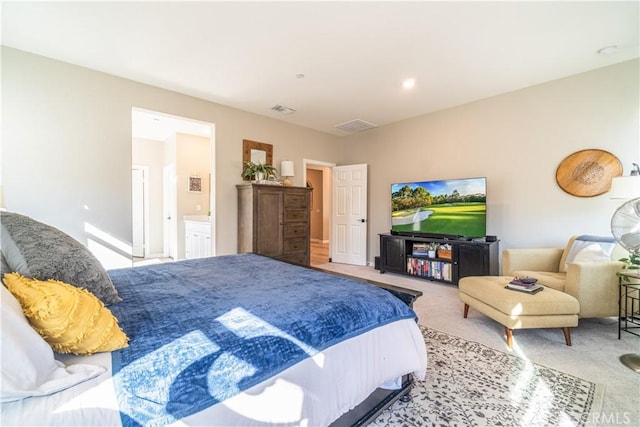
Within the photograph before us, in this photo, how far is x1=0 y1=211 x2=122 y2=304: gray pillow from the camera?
1008 mm

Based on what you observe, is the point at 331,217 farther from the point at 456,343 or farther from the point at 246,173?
the point at 456,343

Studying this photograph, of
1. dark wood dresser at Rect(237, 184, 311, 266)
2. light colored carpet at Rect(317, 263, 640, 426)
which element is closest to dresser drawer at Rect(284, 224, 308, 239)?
dark wood dresser at Rect(237, 184, 311, 266)

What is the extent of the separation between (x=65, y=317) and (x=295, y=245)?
3.74m

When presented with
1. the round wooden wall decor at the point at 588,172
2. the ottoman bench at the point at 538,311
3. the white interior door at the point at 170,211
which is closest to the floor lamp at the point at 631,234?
the ottoman bench at the point at 538,311

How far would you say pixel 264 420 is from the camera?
94cm

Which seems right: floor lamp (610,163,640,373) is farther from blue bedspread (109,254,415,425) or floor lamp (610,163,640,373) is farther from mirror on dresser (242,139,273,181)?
mirror on dresser (242,139,273,181)

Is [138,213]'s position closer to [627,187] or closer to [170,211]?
[170,211]

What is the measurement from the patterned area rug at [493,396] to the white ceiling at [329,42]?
2.72 metres

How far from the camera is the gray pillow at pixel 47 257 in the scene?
1008 mm

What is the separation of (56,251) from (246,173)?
3.35 meters

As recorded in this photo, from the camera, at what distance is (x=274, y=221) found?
14.0ft

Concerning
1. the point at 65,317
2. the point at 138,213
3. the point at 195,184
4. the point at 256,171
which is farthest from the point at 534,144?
the point at 138,213

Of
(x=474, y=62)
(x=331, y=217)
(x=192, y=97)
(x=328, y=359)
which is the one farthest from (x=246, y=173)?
(x=328, y=359)

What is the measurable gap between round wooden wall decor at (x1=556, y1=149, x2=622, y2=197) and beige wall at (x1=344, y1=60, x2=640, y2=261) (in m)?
0.06
